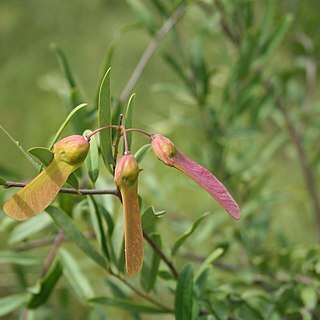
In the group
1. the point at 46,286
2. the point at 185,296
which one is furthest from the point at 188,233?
the point at 46,286

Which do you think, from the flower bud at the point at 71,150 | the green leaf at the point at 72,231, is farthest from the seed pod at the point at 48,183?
the green leaf at the point at 72,231

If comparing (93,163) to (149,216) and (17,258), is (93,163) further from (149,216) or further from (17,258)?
(17,258)

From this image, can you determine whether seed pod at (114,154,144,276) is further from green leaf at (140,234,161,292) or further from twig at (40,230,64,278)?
twig at (40,230,64,278)

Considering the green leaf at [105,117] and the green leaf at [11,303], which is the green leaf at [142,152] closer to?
the green leaf at [105,117]

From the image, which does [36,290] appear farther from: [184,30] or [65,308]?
[184,30]

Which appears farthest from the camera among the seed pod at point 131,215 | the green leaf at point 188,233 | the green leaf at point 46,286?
the green leaf at point 46,286

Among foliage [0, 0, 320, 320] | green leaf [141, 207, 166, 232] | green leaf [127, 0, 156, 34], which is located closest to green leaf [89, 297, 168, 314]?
foliage [0, 0, 320, 320]
